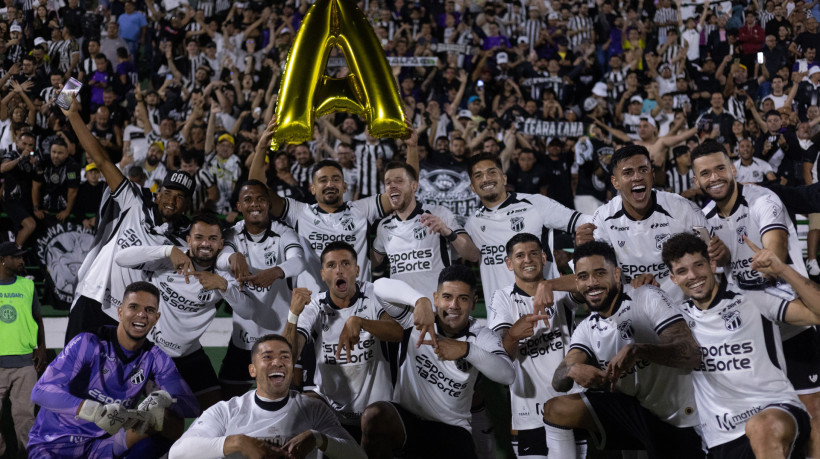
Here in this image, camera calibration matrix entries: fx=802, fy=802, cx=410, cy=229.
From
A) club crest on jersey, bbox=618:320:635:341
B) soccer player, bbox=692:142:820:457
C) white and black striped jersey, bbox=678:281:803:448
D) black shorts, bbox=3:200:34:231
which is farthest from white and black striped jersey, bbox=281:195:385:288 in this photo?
black shorts, bbox=3:200:34:231

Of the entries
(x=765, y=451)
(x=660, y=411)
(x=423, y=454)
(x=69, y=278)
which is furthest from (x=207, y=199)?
(x=765, y=451)

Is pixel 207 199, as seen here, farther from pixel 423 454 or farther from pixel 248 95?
pixel 423 454

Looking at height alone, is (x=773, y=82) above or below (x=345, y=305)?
above

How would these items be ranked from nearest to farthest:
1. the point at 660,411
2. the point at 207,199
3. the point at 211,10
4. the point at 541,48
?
the point at 660,411 → the point at 207,199 → the point at 541,48 → the point at 211,10

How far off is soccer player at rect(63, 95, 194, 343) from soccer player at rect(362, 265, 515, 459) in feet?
7.14

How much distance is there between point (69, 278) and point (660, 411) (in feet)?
21.9

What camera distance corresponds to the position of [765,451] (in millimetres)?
4559

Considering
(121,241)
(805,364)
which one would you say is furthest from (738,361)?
(121,241)

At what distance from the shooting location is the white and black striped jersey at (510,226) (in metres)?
6.36

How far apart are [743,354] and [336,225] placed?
10.7 ft

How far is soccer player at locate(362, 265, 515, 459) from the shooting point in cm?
535

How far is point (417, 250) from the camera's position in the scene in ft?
21.0

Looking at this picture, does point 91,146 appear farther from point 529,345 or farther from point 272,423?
point 529,345

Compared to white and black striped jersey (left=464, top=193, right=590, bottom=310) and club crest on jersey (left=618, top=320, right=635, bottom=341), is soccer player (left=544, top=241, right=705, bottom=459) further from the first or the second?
white and black striped jersey (left=464, top=193, right=590, bottom=310)
